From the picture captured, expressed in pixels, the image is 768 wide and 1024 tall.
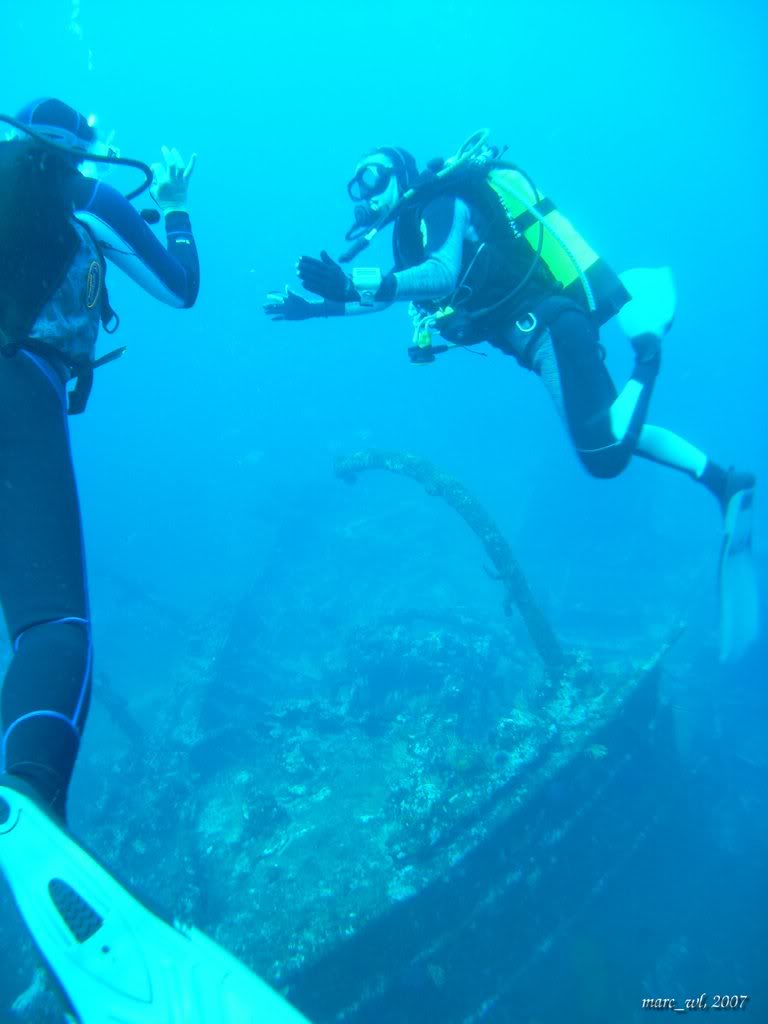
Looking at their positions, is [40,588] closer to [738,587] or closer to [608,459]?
[608,459]

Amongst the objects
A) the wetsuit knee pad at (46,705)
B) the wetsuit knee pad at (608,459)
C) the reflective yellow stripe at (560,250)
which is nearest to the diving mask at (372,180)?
the reflective yellow stripe at (560,250)

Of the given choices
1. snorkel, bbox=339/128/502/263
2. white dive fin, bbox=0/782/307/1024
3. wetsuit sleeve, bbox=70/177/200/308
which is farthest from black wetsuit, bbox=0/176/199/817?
snorkel, bbox=339/128/502/263

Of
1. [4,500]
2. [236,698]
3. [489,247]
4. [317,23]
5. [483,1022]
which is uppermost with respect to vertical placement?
[317,23]

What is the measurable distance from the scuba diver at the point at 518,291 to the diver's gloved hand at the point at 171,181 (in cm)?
80

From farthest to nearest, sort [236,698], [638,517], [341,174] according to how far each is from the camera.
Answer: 1. [341,174]
2. [638,517]
3. [236,698]

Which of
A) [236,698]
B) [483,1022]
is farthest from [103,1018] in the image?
[236,698]

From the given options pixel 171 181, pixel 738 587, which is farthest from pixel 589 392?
pixel 171 181

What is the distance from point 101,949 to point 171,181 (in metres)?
3.93

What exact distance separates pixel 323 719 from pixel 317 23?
143804mm

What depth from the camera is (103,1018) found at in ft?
4.78

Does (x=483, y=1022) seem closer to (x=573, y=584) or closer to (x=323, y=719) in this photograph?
(x=323, y=719)

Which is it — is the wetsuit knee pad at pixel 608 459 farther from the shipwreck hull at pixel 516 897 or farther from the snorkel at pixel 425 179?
the shipwreck hull at pixel 516 897

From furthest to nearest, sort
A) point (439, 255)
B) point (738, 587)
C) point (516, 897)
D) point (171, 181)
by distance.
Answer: point (516, 897)
point (738, 587)
point (439, 255)
point (171, 181)

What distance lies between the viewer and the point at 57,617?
189 centimetres
